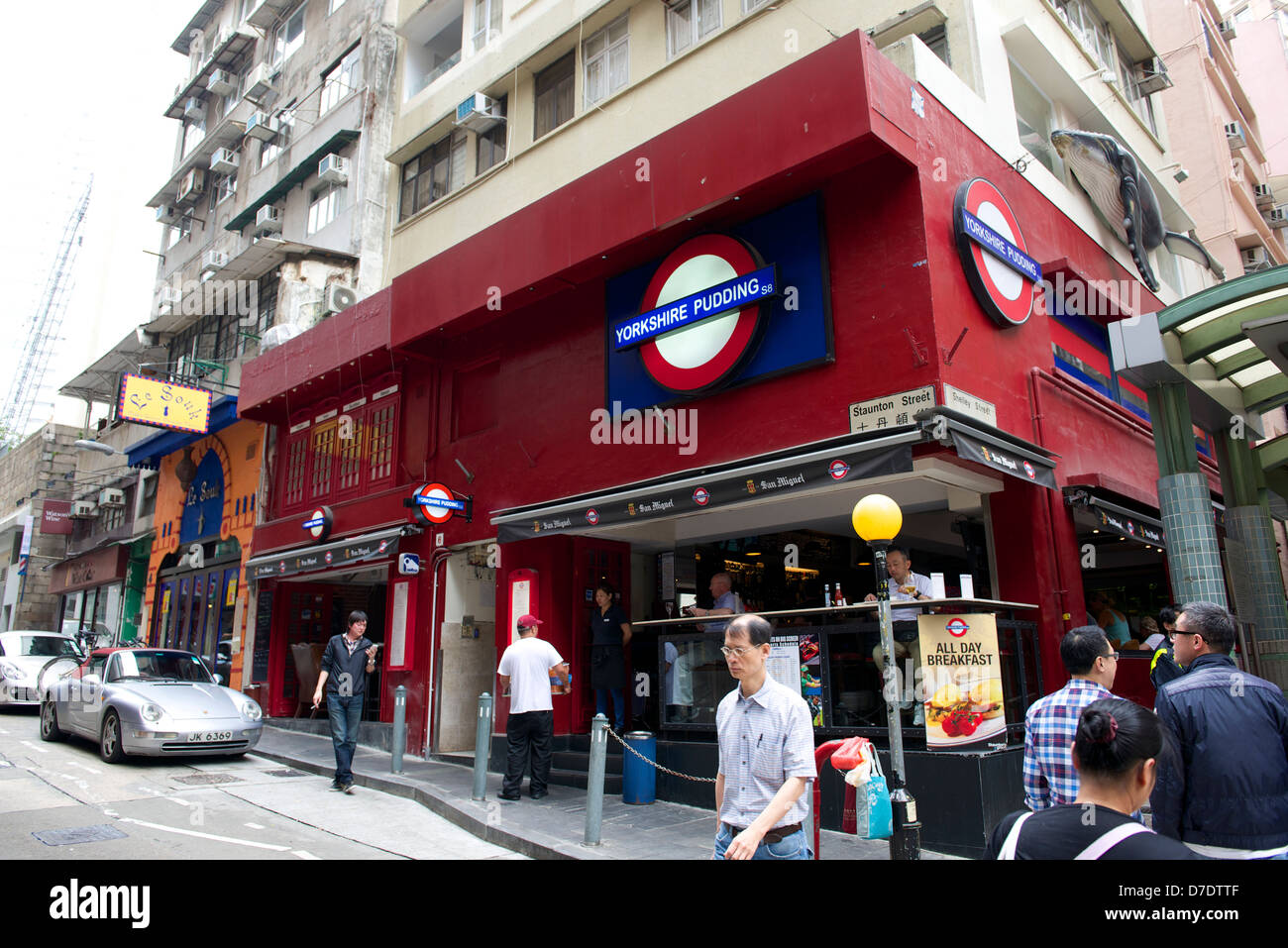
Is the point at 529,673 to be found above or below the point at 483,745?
above

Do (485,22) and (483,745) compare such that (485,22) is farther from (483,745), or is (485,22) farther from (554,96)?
(483,745)

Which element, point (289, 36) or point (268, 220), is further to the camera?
point (289, 36)

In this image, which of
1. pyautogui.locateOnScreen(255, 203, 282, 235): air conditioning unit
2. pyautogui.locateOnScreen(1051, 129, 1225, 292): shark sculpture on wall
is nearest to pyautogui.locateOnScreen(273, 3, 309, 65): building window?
pyautogui.locateOnScreen(255, 203, 282, 235): air conditioning unit

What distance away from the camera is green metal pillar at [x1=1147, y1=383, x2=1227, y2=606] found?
841cm

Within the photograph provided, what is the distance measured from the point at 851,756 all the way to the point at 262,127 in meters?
24.8

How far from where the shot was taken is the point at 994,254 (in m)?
9.56

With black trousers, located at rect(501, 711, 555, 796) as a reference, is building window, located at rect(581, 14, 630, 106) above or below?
above

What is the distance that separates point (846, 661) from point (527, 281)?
6.65 m

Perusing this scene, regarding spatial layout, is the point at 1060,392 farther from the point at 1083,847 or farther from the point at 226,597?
the point at 226,597

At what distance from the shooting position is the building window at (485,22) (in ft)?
55.6

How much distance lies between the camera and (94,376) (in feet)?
98.3

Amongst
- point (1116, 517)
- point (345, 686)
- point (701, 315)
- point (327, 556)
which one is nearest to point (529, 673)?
point (345, 686)

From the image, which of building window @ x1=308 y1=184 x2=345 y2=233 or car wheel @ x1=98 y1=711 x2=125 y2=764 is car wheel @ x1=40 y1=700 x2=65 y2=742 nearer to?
car wheel @ x1=98 y1=711 x2=125 y2=764

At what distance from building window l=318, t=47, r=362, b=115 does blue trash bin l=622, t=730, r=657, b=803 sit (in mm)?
18081
